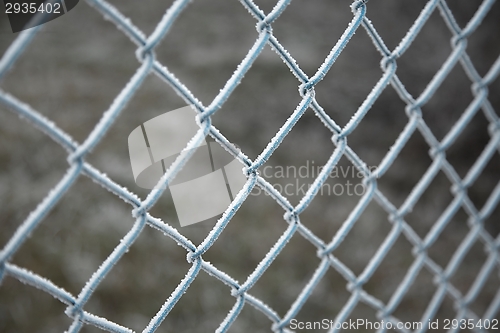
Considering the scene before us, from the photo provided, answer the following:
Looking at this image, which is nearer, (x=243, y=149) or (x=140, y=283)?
(x=140, y=283)

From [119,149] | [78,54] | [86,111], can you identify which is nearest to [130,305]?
[119,149]

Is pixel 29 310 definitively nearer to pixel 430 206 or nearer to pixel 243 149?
pixel 243 149

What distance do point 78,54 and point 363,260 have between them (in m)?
2.00

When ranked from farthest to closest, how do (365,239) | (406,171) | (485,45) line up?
(485,45) < (406,171) < (365,239)

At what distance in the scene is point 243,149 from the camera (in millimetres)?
1902

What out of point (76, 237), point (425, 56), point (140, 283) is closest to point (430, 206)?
point (425, 56)

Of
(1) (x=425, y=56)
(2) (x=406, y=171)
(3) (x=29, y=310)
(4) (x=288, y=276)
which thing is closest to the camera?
(3) (x=29, y=310)

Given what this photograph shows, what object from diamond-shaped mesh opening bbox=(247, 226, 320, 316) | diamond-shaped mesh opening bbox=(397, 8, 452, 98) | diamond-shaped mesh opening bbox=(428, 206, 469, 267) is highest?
diamond-shaped mesh opening bbox=(397, 8, 452, 98)

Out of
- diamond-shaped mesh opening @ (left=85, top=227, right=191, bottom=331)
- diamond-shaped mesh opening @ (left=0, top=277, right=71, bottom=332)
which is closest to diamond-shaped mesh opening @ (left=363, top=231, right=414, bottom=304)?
diamond-shaped mesh opening @ (left=85, top=227, right=191, bottom=331)

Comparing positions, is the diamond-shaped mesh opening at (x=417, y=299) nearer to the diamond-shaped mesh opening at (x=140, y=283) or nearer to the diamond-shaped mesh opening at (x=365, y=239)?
the diamond-shaped mesh opening at (x=365, y=239)

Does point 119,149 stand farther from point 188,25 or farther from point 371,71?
point 371,71

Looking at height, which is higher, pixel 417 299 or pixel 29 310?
pixel 417 299

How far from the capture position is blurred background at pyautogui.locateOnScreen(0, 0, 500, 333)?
148 centimetres

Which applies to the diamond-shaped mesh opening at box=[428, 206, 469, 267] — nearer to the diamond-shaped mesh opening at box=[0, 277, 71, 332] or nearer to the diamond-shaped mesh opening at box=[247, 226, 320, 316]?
the diamond-shaped mesh opening at box=[247, 226, 320, 316]
